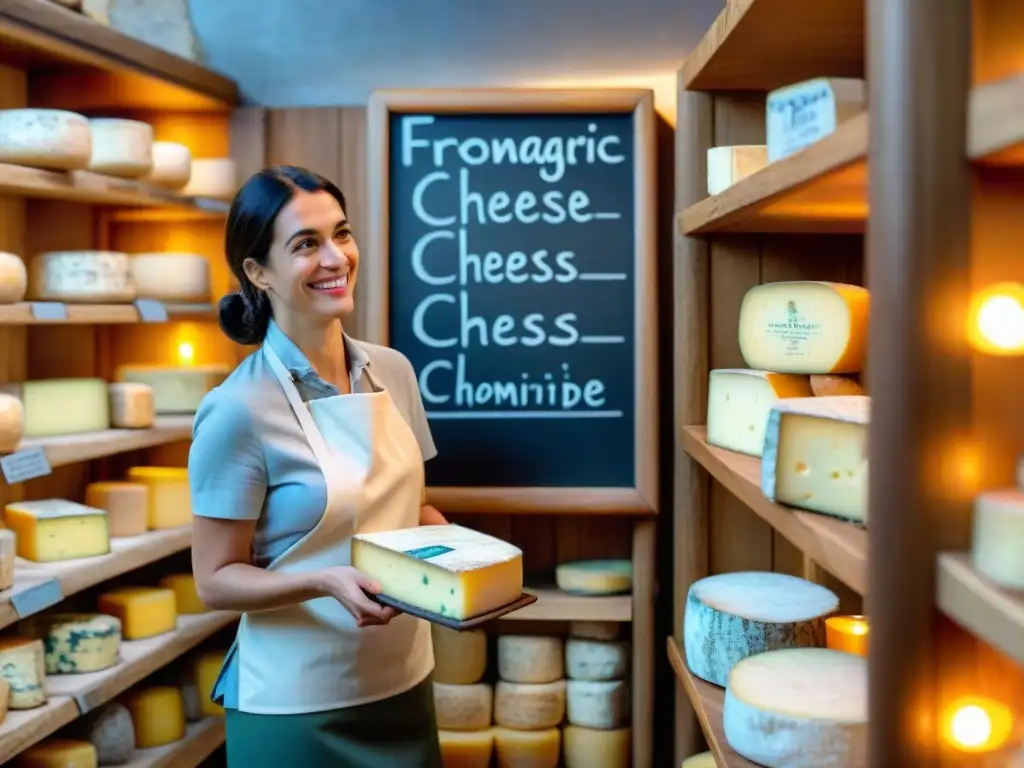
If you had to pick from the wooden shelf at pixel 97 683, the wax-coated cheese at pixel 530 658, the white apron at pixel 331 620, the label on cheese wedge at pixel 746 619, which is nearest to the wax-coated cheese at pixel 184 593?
the wooden shelf at pixel 97 683

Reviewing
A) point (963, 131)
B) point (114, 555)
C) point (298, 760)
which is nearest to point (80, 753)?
point (114, 555)

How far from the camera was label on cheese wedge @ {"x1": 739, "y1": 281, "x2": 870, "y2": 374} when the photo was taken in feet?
5.36

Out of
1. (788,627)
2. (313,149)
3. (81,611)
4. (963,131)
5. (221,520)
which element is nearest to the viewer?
(963,131)

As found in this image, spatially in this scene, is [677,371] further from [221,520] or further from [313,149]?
[313,149]

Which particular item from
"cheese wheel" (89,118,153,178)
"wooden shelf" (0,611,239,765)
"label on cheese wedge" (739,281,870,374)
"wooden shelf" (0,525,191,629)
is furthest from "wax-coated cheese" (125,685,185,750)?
"label on cheese wedge" (739,281,870,374)

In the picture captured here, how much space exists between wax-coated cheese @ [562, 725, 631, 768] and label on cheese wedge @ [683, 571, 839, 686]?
0.96m

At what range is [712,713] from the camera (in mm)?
1662

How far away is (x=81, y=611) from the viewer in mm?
2881

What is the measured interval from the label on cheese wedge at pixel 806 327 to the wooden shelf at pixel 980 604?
758 mm

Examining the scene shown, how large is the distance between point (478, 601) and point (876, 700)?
83 cm

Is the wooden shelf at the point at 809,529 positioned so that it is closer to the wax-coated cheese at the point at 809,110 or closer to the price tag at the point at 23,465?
the wax-coated cheese at the point at 809,110

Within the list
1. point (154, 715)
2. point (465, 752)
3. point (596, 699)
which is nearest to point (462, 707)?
point (465, 752)

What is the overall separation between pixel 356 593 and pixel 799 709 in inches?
29.1

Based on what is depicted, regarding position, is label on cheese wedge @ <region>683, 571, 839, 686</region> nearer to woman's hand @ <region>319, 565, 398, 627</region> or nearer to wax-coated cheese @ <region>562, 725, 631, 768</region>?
woman's hand @ <region>319, 565, 398, 627</region>
